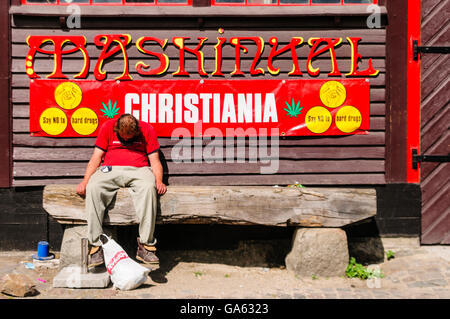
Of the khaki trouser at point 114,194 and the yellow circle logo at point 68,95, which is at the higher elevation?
the yellow circle logo at point 68,95

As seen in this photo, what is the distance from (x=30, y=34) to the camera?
6043 millimetres

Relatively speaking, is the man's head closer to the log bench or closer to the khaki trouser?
the khaki trouser

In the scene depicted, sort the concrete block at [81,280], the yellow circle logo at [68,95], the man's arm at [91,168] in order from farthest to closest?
the yellow circle logo at [68,95] → the man's arm at [91,168] → the concrete block at [81,280]

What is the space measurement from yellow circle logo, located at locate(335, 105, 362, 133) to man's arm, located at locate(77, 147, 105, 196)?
284cm

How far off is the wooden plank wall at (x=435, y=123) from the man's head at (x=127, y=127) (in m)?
3.49

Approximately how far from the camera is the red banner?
19.9ft

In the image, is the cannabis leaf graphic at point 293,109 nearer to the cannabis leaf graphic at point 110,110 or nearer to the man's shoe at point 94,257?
the cannabis leaf graphic at point 110,110

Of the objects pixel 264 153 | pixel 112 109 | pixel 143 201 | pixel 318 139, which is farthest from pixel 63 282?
pixel 318 139

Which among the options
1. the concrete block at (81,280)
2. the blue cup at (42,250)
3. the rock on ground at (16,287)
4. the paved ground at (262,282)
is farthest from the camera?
the blue cup at (42,250)

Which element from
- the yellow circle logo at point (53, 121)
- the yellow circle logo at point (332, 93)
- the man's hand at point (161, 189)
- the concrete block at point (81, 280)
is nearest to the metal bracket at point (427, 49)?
the yellow circle logo at point (332, 93)

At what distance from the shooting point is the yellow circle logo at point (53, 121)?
6059mm

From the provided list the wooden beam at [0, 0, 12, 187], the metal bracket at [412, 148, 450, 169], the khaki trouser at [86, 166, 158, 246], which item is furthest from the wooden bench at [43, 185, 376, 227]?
the metal bracket at [412, 148, 450, 169]

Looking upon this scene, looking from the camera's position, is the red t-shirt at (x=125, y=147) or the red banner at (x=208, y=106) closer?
the red t-shirt at (x=125, y=147)

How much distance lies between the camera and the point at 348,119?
618 centimetres
